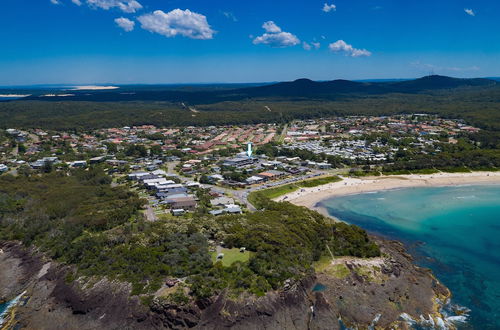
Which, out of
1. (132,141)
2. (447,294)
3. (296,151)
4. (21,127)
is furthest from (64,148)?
(447,294)

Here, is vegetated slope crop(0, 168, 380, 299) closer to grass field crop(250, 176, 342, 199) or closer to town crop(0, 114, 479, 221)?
town crop(0, 114, 479, 221)

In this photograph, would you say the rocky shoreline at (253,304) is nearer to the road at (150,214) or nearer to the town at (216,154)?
the road at (150,214)

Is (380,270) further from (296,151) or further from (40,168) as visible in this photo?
(40,168)

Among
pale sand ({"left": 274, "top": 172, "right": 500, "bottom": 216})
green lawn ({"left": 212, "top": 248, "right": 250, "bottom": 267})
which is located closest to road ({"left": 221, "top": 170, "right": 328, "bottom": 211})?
pale sand ({"left": 274, "top": 172, "right": 500, "bottom": 216})

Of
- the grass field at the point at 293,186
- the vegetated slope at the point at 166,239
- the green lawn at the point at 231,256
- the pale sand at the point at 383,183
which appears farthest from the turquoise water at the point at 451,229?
the green lawn at the point at 231,256

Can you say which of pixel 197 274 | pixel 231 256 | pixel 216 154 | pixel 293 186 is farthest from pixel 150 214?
pixel 216 154

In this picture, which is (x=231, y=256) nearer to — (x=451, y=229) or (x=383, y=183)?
(x=451, y=229)
